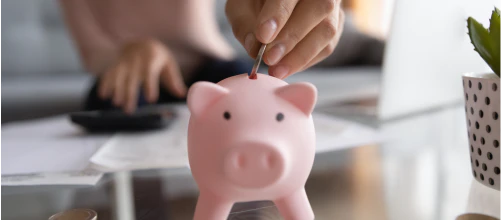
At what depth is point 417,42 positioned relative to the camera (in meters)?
0.78

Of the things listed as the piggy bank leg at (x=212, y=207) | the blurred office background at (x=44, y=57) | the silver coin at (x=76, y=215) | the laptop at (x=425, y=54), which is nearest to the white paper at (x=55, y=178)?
the silver coin at (x=76, y=215)

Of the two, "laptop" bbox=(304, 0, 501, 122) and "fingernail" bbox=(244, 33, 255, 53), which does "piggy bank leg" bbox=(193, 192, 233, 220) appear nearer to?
"fingernail" bbox=(244, 33, 255, 53)

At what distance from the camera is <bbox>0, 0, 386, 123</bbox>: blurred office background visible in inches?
66.4

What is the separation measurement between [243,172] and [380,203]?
0.18 metres

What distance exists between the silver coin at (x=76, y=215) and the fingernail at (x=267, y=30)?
23 cm

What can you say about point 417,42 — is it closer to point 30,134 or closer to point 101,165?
point 101,165

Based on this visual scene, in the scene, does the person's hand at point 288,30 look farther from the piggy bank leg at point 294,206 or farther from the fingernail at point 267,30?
the piggy bank leg at point 294,206

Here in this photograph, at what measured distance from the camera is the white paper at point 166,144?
0.58 m

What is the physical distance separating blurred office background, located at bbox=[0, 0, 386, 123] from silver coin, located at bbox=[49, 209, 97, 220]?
1393 millimetres

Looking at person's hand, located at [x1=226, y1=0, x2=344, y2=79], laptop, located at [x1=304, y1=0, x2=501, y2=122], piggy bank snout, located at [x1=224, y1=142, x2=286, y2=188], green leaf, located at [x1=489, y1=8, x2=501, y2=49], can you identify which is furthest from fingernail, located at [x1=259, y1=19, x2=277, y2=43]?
laptop, located at [x1=304, y1=0, x2=501, y2=122]

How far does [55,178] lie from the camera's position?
53cm

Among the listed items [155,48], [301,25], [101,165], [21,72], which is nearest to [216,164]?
[301,25]

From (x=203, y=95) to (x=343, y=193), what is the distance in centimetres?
21

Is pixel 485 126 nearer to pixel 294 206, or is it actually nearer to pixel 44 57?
pixel 294 206
